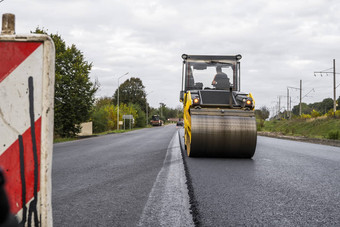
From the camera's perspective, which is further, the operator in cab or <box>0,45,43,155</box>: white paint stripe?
the operator in cab

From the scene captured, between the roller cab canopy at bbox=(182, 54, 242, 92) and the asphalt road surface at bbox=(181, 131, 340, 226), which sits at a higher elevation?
the roller cab canopy at bbox=(182, 54, 242, 92)

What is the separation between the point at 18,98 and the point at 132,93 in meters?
85.5

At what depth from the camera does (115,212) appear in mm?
3117

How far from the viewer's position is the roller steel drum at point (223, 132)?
287 inches

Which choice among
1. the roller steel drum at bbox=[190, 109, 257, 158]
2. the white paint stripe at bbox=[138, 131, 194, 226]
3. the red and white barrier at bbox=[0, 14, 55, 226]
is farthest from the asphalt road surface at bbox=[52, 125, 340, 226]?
the roller steel drum at bbox=[190, 109, 257, 158]

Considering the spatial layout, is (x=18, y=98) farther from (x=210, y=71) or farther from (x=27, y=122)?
(x=210, y=71)

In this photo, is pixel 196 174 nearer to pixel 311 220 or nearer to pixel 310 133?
pixel 311 220

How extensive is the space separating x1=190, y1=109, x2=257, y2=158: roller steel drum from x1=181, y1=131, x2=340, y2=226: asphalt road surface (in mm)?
1325

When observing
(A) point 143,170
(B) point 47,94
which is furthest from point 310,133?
(B) point 47,94

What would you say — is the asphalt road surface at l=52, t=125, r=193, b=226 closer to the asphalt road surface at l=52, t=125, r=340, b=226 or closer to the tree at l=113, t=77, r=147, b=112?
the asphalt road surface at l=52, t=125, r=340, b=226

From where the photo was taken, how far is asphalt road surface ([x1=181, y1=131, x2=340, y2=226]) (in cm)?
288

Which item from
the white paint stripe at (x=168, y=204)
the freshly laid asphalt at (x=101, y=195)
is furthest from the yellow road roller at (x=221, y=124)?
the white paint stripe at (x=168, y=204)

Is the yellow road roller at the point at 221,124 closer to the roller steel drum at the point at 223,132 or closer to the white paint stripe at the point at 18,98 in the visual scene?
the roller steel drum at the point at 223,132

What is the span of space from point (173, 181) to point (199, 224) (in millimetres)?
2056
